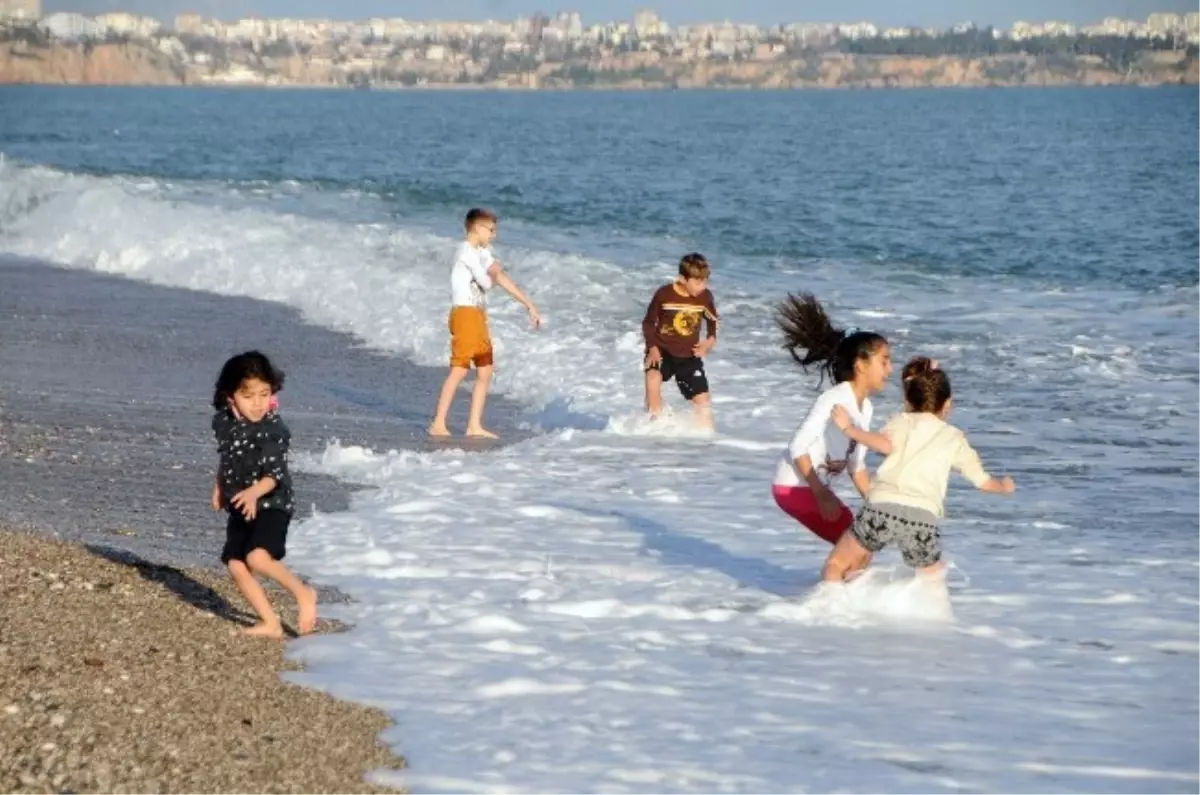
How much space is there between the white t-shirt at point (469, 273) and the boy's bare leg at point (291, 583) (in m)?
4.82

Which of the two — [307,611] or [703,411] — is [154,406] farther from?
[307,611]

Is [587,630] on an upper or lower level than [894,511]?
lower

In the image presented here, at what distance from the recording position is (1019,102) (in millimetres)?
142375

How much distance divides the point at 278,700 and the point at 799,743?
1.56 meters

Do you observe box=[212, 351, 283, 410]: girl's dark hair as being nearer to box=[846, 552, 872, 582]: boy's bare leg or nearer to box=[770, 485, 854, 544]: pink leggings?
box=[770, 485, 854, 544]: pink leggings

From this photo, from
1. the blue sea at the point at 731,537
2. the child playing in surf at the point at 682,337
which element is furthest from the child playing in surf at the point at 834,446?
the child playing in surf at the point at 682,337

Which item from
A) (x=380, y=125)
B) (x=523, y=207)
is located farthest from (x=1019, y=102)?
(x=523, y=207)

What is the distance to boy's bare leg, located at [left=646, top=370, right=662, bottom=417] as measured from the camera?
11.1 m

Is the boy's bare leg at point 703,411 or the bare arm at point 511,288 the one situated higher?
the bare arm at point 511,288

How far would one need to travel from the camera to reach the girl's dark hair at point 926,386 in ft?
22.2

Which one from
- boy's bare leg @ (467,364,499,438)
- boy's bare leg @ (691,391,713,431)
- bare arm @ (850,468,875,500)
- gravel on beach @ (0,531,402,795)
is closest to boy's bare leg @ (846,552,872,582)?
bare arm @ (850,468,875,500)

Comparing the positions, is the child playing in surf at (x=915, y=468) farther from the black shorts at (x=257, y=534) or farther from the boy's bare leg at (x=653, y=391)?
the boy's bare leg at (x=653, y=391)

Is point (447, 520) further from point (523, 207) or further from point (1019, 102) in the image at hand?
point (1019, 102)

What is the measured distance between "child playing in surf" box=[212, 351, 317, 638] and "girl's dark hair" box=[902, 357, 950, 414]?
224 cm
